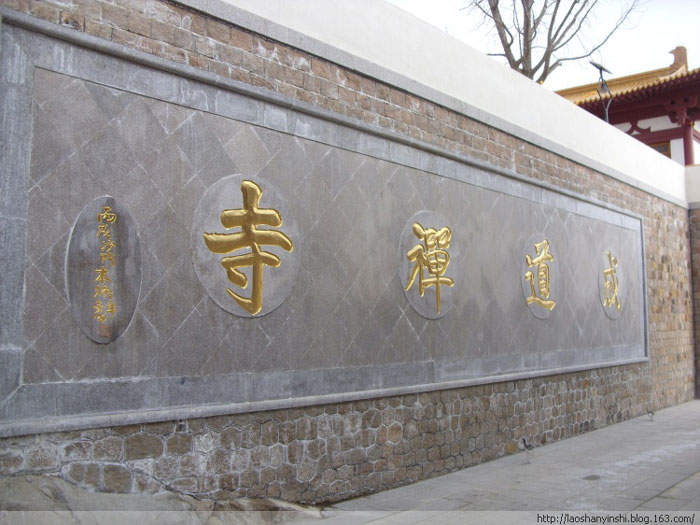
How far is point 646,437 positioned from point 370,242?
3999mm

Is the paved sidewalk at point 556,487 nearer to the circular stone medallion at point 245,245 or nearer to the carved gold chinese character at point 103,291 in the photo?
the circular stone medallion at point 245,245

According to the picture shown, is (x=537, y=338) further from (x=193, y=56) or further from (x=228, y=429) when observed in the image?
(x=193, y=56)

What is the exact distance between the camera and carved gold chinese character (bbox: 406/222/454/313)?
4949 millimetres

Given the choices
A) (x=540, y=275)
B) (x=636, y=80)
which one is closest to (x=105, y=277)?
(x=540, y=275)

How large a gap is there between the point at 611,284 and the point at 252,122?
542 cm

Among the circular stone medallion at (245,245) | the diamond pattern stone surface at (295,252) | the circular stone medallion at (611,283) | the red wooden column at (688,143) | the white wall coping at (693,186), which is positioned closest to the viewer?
the diamond pattern stone surface at (295,252)

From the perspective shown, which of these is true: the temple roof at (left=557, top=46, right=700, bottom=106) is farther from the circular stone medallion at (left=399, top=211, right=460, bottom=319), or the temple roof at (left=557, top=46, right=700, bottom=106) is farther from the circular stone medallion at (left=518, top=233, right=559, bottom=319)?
→ the circular stone medallion at (left=399, top=211, right=460, bottom=319)

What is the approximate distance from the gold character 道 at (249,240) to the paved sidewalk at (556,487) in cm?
130

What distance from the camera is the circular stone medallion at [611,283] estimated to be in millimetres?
7664

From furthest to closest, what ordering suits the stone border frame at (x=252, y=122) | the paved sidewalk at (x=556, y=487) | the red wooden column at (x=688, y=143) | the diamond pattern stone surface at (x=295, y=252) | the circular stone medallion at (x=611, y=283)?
the red wooden column at (x=688, y=143) → the circular stone medallion at (x=611, y=283) → the paved sidewalk at (x=556, y=487) → the diamond pattern stone surface at (x=295, y=252) → the stone border frame at (x=252, y=122)

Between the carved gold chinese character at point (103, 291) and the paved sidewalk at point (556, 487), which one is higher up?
the carved gold chinese character at point (103, 291)

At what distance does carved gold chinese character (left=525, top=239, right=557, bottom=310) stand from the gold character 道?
3.13 metres

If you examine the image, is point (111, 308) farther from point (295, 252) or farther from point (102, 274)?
point (295, 252)

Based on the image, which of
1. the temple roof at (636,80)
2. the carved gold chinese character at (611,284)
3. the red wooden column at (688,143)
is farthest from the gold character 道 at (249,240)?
the temple roof at (636,80)
